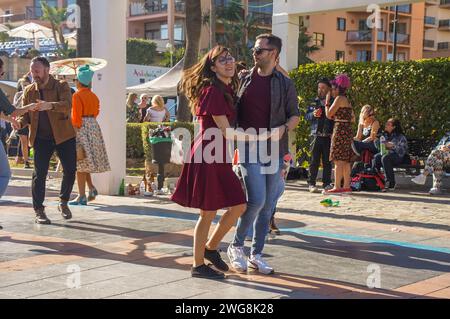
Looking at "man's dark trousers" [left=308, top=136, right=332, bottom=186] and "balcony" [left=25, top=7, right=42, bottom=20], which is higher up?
"balcony" [left=25, top=7, right=42, bottom=20]

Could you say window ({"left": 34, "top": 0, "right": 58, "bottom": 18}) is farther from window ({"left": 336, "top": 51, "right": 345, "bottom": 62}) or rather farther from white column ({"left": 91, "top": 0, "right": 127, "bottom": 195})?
white column ({"left": 91, "top": 0, "right": 127, "bottom": 195})

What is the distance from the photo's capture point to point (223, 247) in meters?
6.82

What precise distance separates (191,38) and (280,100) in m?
12.7

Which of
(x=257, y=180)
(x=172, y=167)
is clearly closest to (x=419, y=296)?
(x=257, y=180)

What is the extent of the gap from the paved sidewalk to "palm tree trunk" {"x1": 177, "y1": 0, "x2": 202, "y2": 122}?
7691 millimetres

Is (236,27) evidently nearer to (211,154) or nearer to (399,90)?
(399,90)

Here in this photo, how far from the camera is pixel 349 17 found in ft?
234

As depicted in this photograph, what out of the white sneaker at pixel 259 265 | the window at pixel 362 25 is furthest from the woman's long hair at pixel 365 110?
the window at pixel 362 25

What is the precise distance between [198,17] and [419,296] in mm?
13925

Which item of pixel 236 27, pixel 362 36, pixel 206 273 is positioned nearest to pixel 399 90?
pixel 206 273

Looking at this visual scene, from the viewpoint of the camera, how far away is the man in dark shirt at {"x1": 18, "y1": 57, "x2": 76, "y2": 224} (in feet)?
26.3

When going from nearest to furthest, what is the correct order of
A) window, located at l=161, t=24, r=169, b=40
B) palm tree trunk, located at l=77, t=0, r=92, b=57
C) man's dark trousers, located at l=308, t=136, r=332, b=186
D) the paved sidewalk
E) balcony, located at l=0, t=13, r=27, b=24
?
the paved sidewalk, man's dark trousers, located at l=308, t=136, r=332, b=186, palm tree trunk, located at l=77, t=0, r=92, b=57, window, located at l=161, t=24, r=169, b=40, balcony, located at l=0, t=13, r=27, b=24

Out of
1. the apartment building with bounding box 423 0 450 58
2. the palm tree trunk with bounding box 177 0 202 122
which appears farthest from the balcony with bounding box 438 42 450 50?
the palm tree trunk with bounding box 177 0 202 122
